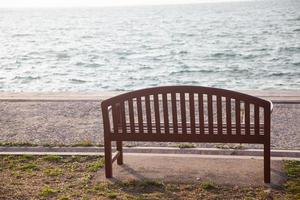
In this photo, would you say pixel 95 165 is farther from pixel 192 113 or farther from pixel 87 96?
pixel 87 96

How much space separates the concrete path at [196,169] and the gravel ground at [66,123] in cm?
98

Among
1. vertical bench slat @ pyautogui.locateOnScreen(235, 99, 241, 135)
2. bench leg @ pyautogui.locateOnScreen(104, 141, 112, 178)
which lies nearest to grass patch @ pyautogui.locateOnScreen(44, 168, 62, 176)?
bench leg @ pyautogui.locateOnScreen(104, 141, 112, 178)

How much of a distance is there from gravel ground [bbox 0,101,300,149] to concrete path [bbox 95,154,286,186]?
3.21 feet

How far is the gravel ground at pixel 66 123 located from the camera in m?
8.00

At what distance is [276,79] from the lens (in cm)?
2609

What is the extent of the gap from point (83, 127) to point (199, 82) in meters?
17.3

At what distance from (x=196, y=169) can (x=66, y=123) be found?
3826 mm

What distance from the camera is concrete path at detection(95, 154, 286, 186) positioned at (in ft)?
19.3

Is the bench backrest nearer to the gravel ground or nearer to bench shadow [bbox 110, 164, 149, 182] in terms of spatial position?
bench shadow [bbox 110, 164, 149, 182]

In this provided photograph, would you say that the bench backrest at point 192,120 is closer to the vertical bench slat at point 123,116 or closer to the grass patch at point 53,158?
the vertical bench slat at point 123,116

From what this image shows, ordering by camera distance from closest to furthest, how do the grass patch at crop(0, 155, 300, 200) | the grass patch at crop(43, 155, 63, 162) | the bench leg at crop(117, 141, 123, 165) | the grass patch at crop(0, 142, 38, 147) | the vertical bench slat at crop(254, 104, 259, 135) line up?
the grass patch at crop(0, 155, 300, 200) < the vertical bench slat at crop(254, 104, 259, 135) < the bench leg at crop(117, 141, 123, 165) < the grass patch at crop(43, 155, 63, 162) < the grass patch at crop(0, 142, 38, 147)

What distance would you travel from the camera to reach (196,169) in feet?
20.5

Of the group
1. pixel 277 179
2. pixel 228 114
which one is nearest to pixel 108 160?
pixel 228 114

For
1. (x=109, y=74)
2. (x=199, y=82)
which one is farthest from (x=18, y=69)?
(x=199, y=82)
